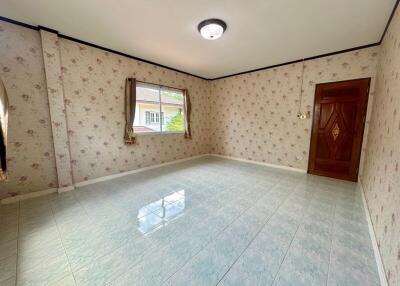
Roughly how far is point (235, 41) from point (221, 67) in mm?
1318

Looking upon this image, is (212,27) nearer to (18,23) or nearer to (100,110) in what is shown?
(100,110)

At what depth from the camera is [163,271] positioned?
1.26 metres

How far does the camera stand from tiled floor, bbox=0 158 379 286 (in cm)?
123

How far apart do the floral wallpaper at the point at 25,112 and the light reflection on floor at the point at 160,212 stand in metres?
→ 1.82

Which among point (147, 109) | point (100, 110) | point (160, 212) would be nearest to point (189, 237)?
point (160, 212)

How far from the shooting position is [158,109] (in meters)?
3.99

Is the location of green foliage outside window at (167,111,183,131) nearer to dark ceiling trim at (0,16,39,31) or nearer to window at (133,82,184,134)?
window at (133,82,184,134)

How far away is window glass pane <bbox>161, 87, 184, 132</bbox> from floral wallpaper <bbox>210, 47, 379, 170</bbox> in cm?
123

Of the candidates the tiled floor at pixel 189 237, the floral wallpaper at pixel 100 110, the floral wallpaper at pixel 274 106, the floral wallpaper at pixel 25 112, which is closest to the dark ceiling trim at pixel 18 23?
the floral wallpaper at pixel 25 112

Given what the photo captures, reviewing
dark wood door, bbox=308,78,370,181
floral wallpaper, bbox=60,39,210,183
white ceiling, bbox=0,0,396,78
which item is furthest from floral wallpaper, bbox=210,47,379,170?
floral wallpaper, bbox=60,39,210,183

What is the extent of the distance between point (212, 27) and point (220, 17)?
0.15 metres

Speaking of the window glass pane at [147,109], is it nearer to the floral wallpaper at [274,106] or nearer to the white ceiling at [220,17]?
the white ceiling at [220,17]

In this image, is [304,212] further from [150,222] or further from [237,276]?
[150,222]

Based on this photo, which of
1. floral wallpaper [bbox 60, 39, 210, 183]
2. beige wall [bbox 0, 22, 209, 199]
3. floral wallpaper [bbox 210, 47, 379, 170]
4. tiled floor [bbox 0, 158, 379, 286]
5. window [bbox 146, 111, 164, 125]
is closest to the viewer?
tiled floor [bbox 0, 158, 379, 286]
